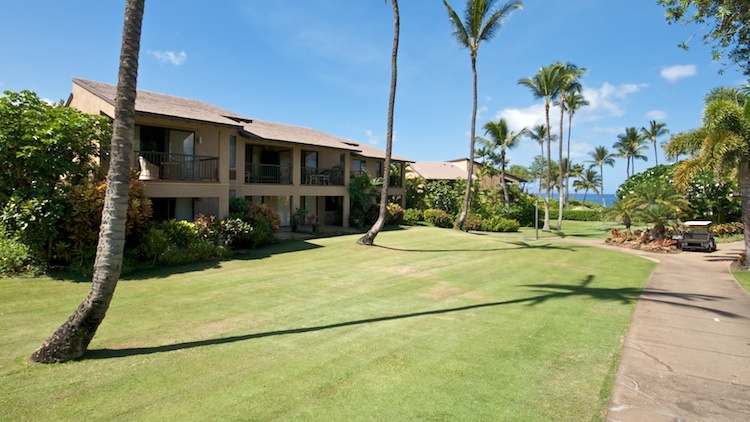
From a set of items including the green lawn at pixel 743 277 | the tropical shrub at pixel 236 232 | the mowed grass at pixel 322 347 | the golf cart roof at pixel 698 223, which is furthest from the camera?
the golf cart roof at pixel 698 223

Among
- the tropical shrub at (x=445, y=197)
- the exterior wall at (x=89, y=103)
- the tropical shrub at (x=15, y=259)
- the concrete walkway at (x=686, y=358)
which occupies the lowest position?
the concrete walkway at (x=686, y=358)

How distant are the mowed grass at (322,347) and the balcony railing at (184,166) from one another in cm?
548

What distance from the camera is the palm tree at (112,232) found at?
5434mm

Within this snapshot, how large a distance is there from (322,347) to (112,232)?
11.6 feet

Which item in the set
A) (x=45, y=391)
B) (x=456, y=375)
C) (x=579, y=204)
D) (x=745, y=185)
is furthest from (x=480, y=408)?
(x=579, y=204)

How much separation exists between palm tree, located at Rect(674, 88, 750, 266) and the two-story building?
41.7ft

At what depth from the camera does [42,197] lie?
35.9ft

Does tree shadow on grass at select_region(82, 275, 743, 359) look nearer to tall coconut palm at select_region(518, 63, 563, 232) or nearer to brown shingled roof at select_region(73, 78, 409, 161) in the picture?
brown shingled roof at select_region(73, 78, 409, 161)

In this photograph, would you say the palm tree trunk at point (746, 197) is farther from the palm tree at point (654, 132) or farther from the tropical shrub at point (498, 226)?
the palm tree at point (654, 132)

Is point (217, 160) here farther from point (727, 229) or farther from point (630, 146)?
point (630, 146)

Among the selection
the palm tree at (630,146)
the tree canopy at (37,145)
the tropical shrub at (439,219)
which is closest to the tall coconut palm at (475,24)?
the tropical shrub at (439,219)

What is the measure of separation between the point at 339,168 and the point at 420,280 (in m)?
16.1

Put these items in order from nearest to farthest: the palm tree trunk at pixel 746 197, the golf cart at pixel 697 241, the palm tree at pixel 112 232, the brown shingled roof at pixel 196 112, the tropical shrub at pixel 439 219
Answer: the palm tree at pixel 112 232 → the palm tree trunk at pixel 746 197 → the brown shingled roof at pixel 196 112 → the golf cart at pixel 697 241 → the tropical shrub at pixel 439 219

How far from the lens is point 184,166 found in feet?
57.2
